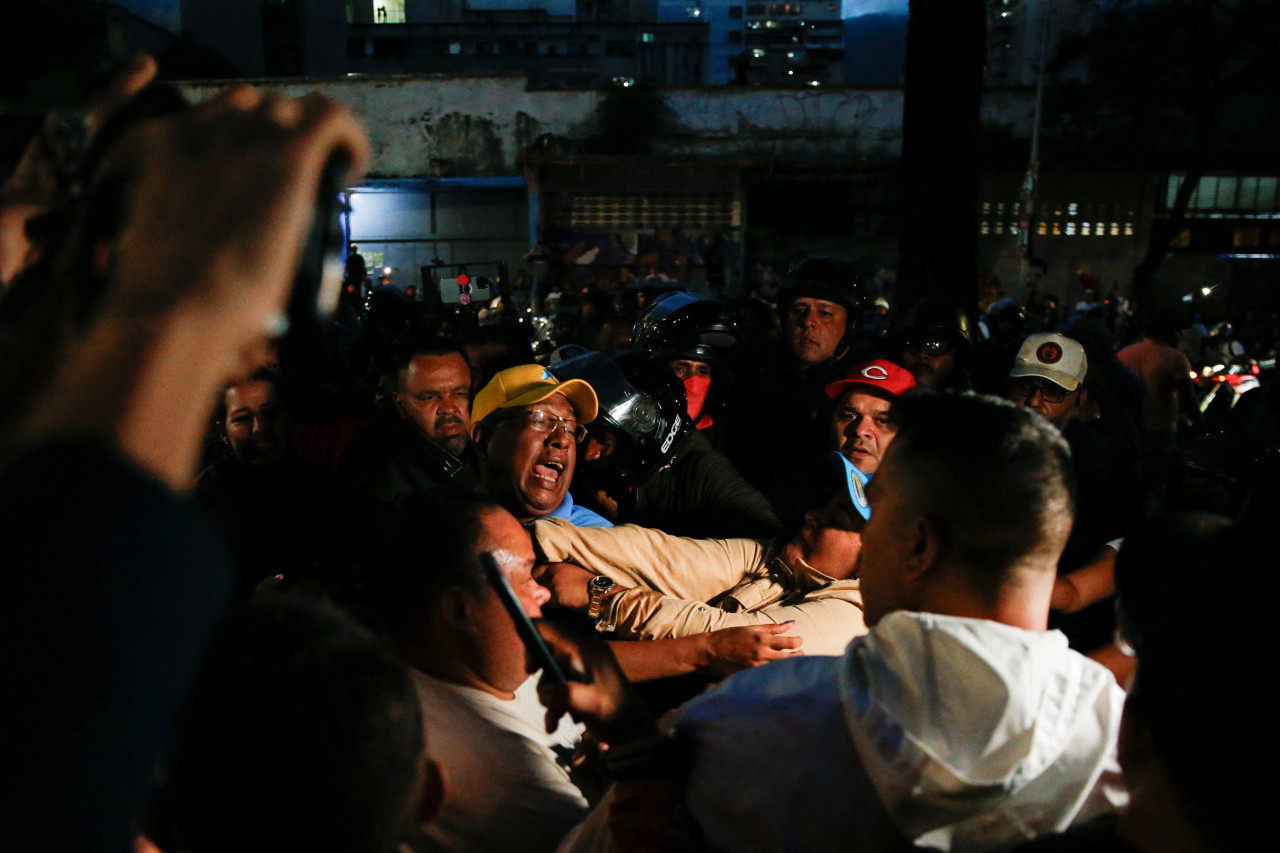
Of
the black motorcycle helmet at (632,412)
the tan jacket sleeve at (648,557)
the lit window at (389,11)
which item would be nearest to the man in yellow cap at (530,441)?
the black motorcycle helmet at (632,412)

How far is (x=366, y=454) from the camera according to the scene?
402 cm

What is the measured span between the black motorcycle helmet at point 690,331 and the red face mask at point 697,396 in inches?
4.3

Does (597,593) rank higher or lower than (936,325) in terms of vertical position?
lower

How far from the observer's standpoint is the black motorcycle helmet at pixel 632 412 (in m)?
3.53

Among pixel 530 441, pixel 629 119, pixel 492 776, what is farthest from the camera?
pixel 629 119

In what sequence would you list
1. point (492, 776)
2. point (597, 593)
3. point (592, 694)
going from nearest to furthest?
point (592, 694)
point (492, 776)
point (597, 593)

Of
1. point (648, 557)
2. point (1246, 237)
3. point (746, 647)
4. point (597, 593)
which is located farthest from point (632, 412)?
point (1246, 237)

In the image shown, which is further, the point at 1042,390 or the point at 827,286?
the point at 827,286

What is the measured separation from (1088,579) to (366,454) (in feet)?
9.33

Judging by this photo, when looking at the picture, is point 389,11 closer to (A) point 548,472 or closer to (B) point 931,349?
(B) point 931,349

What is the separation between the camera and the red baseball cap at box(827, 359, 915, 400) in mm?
3816

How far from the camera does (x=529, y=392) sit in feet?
10.5

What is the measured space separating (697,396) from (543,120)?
26.3 meters

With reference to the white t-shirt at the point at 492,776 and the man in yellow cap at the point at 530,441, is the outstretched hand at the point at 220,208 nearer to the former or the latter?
the white t-shirt at the point at 492,776
